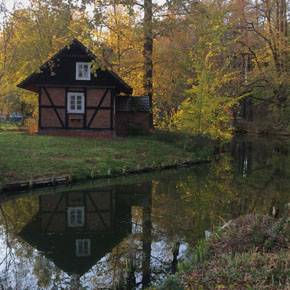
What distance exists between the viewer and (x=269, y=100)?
34.8 m

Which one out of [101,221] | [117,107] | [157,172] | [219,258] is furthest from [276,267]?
[117,107]

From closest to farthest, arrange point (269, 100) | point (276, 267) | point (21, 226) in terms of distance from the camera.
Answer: point (276, 267) → point (21, 226) → point (269, 100)

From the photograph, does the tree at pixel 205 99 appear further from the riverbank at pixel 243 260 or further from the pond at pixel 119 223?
the riverbank at pixel 243 260

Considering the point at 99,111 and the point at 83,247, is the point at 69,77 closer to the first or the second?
A: the point at 99,111

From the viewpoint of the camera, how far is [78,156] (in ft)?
53.7

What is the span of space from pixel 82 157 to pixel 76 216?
701 centimetres

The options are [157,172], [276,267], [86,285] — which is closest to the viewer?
[276,267]

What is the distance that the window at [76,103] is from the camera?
928 inches

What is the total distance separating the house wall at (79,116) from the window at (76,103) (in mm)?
210

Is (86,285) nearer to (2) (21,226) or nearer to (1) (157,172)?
(2) (21,226)

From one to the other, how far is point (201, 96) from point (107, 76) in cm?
653

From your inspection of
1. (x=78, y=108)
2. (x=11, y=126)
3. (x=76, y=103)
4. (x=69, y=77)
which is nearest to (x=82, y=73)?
(x=69, y=77)

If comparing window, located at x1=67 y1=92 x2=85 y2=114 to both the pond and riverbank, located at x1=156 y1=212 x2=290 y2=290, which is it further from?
riverbank, located at x1=156 y1=212 x2=290 y2=290

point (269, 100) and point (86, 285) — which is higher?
point (269, 100)
